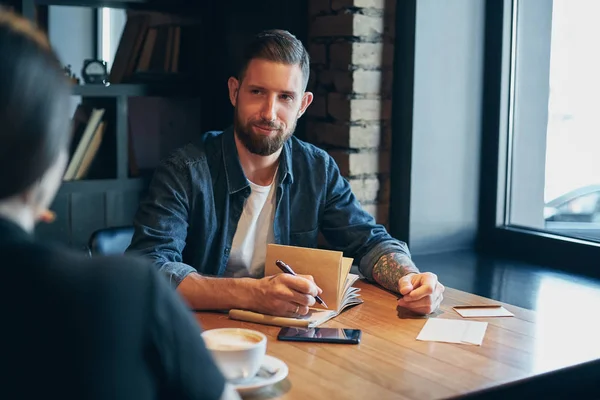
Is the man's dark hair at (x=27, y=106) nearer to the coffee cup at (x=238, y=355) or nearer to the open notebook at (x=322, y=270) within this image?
the coffee cup at (x=238, y=355)

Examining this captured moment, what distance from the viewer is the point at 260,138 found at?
2.14 meters

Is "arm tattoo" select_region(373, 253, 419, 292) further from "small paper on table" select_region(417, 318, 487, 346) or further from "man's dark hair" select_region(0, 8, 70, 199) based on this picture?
"man's dark hair" select_region(0, 8, 70, 199)

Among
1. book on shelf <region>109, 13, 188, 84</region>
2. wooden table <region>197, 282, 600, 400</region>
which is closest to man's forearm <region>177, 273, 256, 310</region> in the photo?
wooden table <region>197, 282, 600, 400</region>

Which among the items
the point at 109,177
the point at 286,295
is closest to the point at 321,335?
the point at 286,295

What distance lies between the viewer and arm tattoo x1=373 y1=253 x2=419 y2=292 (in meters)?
2.04

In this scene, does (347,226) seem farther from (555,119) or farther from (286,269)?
(555,119)

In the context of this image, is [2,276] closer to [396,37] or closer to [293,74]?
[293,74]

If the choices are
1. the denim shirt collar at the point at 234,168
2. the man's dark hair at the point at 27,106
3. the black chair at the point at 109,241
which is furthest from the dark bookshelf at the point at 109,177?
the man's dark hair at the point at 27,106

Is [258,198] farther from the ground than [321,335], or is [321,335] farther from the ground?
[258,198]

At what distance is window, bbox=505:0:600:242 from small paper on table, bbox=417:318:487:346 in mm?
1046

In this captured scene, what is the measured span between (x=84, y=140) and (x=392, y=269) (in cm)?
144

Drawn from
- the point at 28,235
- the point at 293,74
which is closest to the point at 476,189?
the point at 293,74

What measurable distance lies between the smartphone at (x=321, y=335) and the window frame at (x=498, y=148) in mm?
1342

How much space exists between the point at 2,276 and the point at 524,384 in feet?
3.28
